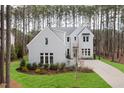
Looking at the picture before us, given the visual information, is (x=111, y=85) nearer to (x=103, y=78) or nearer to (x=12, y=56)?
(x=103, y=78)

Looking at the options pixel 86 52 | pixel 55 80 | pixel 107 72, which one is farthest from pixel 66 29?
pixel 107 72

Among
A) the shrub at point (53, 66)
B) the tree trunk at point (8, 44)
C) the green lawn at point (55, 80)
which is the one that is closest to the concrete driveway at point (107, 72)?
the green lawn at point (55, 80)

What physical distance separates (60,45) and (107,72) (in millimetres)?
839

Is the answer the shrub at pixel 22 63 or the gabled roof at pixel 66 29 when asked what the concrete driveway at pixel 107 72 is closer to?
the gabled roof at pixel 66 29

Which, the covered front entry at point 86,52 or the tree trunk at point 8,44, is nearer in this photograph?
the tree trunk at point 8,44

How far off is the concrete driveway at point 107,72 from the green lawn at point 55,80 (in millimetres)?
98

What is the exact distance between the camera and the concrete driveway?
6453 mm

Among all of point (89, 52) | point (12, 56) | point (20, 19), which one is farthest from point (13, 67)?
point (89, 52)

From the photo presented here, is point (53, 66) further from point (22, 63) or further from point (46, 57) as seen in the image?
point (22, 63)

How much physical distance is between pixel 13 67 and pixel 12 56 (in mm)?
171

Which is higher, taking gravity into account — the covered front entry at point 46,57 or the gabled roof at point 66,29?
the gabled roof at point 66,29

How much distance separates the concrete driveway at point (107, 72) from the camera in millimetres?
6453

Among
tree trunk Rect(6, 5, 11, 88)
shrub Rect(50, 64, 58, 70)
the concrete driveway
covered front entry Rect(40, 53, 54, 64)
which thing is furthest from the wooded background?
shrub Rect(50, 64, 58, 70)

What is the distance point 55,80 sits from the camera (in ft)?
21.4
